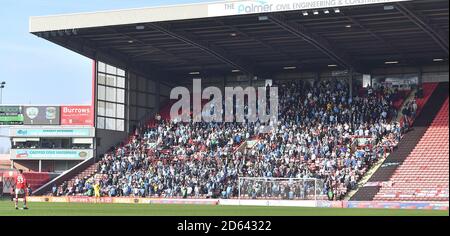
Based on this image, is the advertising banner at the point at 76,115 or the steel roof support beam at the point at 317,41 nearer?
the steel roof support beam at the point at 317,41

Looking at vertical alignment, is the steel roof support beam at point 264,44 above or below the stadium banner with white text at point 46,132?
above

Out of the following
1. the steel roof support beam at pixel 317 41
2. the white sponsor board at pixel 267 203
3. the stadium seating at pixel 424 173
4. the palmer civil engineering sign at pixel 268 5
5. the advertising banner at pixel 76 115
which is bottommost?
the white sponsor board at pixel 267 203

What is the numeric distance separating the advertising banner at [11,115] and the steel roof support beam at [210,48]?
1927 cm

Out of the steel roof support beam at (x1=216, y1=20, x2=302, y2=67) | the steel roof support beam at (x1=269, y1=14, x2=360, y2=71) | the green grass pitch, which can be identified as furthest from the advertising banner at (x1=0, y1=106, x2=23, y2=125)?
the green grass pitch

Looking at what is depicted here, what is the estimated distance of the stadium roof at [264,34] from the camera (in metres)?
43.7

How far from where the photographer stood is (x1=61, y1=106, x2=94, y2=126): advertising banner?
207ft

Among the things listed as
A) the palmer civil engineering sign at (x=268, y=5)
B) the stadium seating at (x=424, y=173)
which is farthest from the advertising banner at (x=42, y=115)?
the stadium seating at (x=424, y=173)

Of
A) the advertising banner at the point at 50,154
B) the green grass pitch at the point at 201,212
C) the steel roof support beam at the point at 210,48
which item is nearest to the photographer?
the green grass pitch at the point at 201,212

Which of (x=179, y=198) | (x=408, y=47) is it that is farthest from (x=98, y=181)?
(x=408, y=47)

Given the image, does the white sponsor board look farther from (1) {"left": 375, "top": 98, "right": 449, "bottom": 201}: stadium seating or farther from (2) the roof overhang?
(2) the roof overhang

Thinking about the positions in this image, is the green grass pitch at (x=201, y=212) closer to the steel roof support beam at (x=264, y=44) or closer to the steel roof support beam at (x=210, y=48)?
the steel roof support beam at (x=264, y=44)

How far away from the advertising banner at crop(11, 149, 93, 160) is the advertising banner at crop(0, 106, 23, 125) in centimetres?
341

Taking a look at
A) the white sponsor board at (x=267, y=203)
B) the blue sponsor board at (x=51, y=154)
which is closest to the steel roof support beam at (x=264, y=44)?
the white sponsor board at (x=267, y=203)

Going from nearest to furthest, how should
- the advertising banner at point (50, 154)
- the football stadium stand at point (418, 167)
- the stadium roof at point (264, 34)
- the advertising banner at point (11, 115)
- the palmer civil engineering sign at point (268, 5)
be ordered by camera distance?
the palmer civil engineering sign at point (268, 5) → the football stadium stand at point (418, 167) → the stadium roof at point (264, 34) → the advertising banner at point (50, 154) → the advertising banner at point (11, 115)
